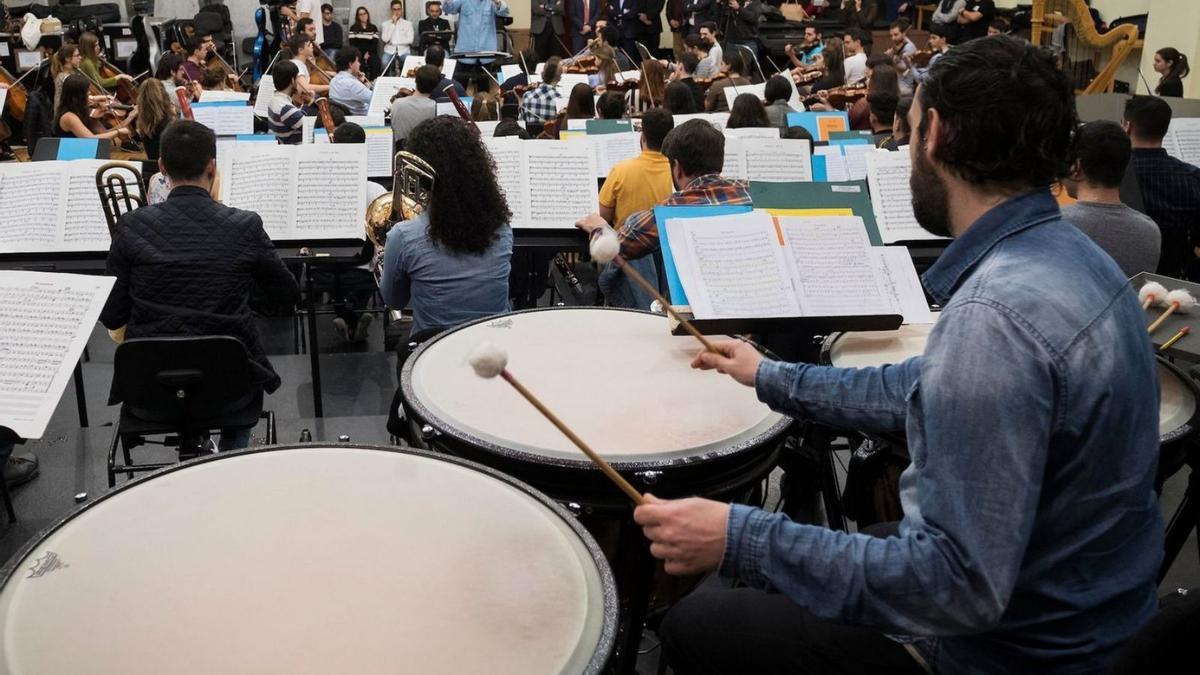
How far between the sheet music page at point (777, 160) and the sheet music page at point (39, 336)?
3.23m

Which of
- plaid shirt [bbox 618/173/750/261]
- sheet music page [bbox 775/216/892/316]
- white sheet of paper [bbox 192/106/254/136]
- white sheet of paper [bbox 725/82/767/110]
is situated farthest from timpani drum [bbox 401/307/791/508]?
white sheet of paper [bbox 725/82/767/110]

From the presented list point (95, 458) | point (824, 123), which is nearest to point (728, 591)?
point (95, 458)

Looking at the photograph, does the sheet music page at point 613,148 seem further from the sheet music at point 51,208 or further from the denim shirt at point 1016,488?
the denim shirt at point 1016,488

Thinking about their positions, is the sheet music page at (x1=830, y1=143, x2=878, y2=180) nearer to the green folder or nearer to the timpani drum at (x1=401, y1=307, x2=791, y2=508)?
the green folder

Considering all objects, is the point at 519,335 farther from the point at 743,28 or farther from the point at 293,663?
the point at 743,28

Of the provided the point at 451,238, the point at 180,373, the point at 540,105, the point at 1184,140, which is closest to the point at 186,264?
the point at 180,373

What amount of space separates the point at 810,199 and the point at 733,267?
0.40 metres

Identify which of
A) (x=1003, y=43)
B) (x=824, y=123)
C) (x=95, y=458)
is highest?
(x=1003, y=43)

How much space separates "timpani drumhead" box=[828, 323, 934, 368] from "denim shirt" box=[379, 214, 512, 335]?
135 cm

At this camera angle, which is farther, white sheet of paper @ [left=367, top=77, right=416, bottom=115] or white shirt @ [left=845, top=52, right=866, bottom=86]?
white shirt @ [left=845, top=52, right=866, bottom=86]

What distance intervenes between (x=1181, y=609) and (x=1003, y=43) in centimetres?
79

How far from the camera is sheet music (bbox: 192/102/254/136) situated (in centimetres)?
723

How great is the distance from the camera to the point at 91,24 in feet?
41.2

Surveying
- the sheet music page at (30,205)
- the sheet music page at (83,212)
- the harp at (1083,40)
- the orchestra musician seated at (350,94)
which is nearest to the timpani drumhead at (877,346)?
the sheet music page at (83,212)
